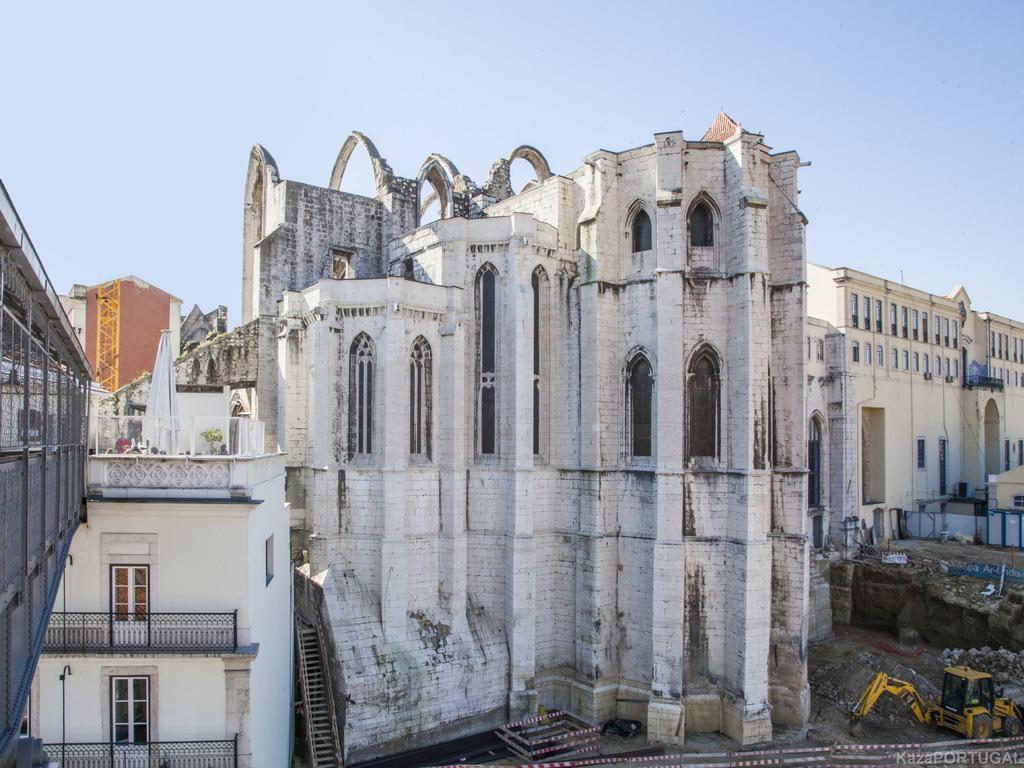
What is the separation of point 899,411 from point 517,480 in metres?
30.5

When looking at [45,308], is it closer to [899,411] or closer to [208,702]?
[208,702]

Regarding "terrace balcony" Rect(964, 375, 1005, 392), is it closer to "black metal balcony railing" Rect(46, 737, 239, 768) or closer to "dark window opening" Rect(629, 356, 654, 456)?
"dark window opening" Rect(629, 356, 654, 456)

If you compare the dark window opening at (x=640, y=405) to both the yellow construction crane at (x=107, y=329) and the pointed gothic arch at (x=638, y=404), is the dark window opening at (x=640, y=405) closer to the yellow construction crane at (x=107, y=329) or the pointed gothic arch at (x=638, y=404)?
the pointed gothic arch at (x=638, y=404)

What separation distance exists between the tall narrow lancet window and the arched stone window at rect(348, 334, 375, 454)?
3.03m

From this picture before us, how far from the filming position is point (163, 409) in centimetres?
1360

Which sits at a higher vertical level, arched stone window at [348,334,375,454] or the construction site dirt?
arched stone window at [348,334,375,454]

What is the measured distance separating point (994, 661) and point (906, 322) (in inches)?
918

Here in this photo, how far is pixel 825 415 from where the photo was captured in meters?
34.2

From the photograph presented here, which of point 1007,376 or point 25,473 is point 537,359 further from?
point 1007,376

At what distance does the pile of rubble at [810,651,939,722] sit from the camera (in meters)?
20.2


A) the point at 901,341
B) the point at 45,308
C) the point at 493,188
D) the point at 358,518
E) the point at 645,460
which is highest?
the point at 493,188

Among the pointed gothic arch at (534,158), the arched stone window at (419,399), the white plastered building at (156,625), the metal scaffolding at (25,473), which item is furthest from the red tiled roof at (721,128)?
the metal scaffolding at (25,473)

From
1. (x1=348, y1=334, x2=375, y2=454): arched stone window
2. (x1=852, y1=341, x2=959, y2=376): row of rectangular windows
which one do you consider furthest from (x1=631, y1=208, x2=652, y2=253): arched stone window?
(x1=852, y1=341, x2=959, y2=376): row of rectangular windows

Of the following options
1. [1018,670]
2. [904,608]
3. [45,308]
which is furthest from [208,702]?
Result: [904,608]
